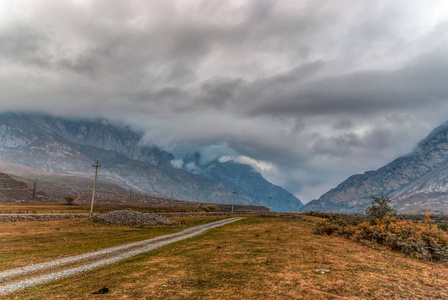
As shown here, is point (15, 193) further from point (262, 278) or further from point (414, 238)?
point (414, 238)

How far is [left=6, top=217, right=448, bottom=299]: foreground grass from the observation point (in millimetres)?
10195

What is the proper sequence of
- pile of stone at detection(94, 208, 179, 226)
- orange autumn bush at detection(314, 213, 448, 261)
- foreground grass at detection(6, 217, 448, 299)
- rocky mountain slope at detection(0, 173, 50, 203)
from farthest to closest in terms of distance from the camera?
1. rocky mountain slope at detection(0, 173, 50, 203)
2. pile of stone at detection(94, 208, 179, 226)
3. orange autumn bush at detection(314, 213, 448, 261)
4. foreground grass at detection(6, 217, 448, 299)

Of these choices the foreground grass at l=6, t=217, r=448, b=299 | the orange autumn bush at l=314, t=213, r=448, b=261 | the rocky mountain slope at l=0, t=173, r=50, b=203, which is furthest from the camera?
the rocky mountain slope at l=0, t=173, r=50, b=203

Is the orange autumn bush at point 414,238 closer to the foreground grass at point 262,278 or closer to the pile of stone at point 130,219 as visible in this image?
the foreground grass at point 262,278

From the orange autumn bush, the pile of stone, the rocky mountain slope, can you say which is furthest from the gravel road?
the rocky mountain slope

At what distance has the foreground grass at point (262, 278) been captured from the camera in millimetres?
10195

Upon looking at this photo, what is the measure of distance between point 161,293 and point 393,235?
19.8 meters

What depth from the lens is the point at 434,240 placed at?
59.6ft

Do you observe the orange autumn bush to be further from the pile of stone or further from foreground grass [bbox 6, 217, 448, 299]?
the pile of stone

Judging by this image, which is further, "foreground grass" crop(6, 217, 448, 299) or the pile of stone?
the pile of stone

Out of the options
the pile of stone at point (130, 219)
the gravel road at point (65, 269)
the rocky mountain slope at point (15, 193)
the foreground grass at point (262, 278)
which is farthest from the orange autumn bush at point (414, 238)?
the rocky mountain slope at point (15, 193)

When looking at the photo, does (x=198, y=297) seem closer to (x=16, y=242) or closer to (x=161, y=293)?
(x=161, y=293)

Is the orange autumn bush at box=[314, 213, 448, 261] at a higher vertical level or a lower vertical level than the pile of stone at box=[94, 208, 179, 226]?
higher

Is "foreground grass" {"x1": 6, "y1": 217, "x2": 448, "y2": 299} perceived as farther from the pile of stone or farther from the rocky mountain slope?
the rocky mountain slope
